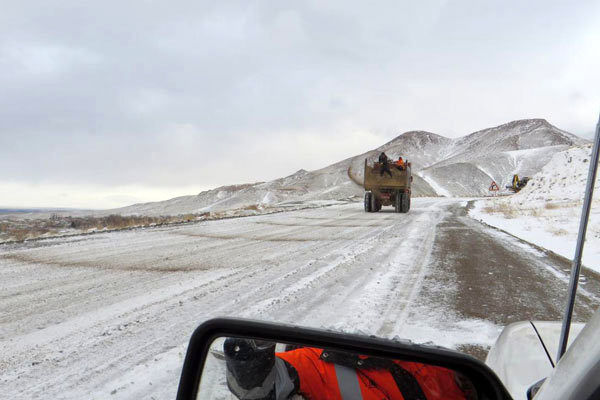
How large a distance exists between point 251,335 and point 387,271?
5288 mm

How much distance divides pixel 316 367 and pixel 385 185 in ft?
63.1

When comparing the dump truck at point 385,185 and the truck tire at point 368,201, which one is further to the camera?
the truck tire at point 368,201

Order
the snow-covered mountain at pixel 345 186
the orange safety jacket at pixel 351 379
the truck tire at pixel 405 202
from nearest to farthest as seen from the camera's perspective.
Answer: the orange safety jacket at pixel 351 379
the truck tire at pixel 405 202
the snow-covered mountain at pixel 345 186

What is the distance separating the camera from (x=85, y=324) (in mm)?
3871

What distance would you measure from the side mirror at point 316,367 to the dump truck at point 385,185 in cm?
1896

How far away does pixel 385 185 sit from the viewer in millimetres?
19859

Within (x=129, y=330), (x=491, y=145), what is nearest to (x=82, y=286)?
(x=129, y=330)

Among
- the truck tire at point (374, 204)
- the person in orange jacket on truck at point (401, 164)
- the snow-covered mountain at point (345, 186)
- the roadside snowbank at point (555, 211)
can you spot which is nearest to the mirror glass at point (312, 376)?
the roadside snowbank at point (555, 211)

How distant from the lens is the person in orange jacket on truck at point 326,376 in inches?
43.6

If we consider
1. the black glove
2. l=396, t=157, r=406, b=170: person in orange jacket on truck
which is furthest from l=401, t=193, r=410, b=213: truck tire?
the black glove

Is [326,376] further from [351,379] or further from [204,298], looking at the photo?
[204,298]

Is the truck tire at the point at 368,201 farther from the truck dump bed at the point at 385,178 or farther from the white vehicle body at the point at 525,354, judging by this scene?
the white vehicle body at the point at 525,354

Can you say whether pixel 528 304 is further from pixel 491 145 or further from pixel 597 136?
pixel 491 145

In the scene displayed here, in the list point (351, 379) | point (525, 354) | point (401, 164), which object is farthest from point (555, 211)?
point (351, 379)
